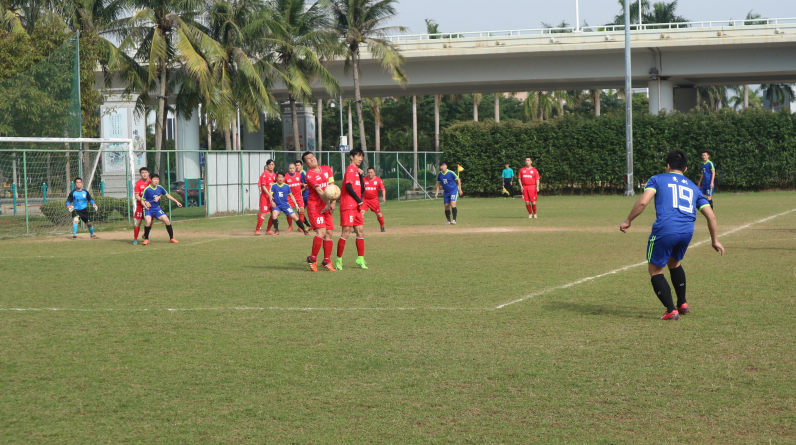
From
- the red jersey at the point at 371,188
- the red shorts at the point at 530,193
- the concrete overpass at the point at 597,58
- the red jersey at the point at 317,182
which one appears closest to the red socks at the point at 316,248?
the red jersey at the point at 317,182

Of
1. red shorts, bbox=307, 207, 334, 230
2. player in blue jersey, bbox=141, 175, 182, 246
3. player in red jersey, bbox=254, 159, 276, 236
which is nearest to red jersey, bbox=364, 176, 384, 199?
player in red jersey, bbox=254, 159, 276, 236

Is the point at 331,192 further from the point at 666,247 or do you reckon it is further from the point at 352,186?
the point at 666,247

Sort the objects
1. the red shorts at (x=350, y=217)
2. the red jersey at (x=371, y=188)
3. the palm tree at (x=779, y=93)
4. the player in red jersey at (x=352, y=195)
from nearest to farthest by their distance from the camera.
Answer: the player in red jersey at (x=352, y=195)
the red shorts at (x=350, y=217)
the red jersey at (x=371, y=188)
the palm tree at (x=779, y=93)

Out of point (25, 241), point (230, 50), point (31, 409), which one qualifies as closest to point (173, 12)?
point (230, 50)

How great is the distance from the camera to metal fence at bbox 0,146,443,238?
22219mm

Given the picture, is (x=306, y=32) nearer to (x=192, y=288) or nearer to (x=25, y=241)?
(x=25, y=241)

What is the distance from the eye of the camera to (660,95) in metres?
41.3

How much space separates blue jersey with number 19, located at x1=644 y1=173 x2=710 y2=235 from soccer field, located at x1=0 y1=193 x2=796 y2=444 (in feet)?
3.15

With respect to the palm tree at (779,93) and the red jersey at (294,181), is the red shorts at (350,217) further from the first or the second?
the palm tree at (779,93)

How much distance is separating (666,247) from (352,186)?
5.11 meters

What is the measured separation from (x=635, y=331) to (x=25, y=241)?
52.2ft

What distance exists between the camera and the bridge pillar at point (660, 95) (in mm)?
41219

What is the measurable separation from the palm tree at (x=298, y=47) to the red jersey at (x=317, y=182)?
2520 cm

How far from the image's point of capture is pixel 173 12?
30.9m
